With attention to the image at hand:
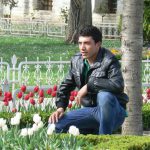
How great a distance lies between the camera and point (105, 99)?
6672mm

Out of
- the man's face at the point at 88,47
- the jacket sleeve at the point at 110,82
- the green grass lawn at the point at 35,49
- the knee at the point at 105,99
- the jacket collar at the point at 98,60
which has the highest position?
the man's face at the point at 88,47

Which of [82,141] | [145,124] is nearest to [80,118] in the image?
[82,141]

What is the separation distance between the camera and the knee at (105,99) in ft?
21.9

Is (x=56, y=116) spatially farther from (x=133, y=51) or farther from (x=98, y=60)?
(x=133, y=51)

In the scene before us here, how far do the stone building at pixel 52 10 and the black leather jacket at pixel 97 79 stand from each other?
91.2 ft

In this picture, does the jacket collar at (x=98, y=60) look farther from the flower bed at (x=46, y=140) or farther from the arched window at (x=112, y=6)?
the arched window at (x=112, y=6)

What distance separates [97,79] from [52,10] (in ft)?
109

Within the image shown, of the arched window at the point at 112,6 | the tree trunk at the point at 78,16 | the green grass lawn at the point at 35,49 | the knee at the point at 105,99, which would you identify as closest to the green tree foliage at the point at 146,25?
the green grass lawn at the point at 35,49

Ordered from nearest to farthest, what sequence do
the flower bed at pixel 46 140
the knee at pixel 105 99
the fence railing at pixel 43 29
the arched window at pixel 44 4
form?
the flower bed at pixel 46 140, the knee at pixel 105 99, the fence railing at pixel 43 29, the arched window at pixel 44 4

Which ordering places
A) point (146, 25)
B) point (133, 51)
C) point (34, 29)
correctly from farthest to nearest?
point (34, 29) < point (146, 25) < point (133, 51)

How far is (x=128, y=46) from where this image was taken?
806 cm

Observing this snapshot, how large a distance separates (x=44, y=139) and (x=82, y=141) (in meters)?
0.43

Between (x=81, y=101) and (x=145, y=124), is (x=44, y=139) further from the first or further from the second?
(x=145, y=124)

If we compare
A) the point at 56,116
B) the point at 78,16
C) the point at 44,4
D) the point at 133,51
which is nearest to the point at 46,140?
the point at 56,116
